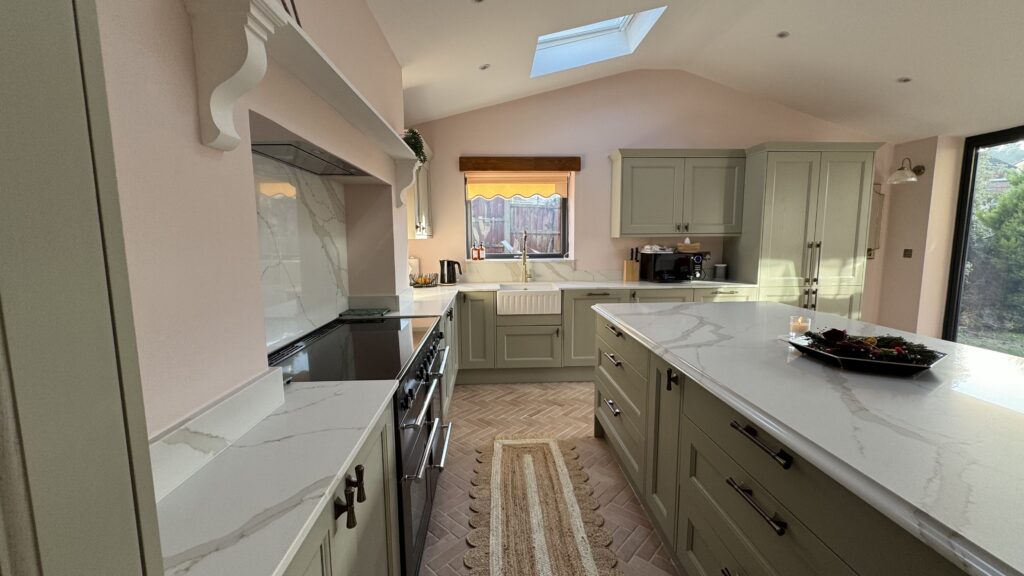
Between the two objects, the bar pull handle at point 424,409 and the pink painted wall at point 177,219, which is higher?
the pink painted wall at point 177,219

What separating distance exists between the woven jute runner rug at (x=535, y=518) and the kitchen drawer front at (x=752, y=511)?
0.58 meters

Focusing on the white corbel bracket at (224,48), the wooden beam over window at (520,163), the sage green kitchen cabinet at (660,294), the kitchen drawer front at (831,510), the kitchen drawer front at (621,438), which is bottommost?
the kitchen drawer front at (621,438)

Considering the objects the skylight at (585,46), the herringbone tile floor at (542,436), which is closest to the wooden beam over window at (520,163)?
the skylight at (585,46)

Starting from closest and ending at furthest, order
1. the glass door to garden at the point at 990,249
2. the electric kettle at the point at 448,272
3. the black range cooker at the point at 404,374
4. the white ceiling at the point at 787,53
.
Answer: the black range cooker at the point at 404,374 < the white ceiling at the point at 787,53 < the glass door to garden at the point at 990,249 < the electric kettle at the point at 448,272

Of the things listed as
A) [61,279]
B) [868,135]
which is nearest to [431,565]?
[61,279]

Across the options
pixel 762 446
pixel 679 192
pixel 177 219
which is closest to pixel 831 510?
pixel 762 446

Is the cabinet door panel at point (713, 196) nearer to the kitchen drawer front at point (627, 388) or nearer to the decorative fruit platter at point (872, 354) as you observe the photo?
the kitchen drawer front at point (627, 388)

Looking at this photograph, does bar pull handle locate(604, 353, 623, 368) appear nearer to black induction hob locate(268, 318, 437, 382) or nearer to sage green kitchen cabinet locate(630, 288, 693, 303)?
black induction hob locate(268, 318, 437, 382)

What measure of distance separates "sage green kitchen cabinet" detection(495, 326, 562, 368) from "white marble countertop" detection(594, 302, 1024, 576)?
2075 mm

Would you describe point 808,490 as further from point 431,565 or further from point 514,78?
point 514,78

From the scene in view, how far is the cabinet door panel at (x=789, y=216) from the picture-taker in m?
3.75

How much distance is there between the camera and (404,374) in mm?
1361

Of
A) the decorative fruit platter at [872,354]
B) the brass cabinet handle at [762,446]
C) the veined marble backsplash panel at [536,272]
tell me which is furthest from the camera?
the veined marble backsplash panel at [536,272]

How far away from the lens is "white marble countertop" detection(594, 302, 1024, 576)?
2.03ft
